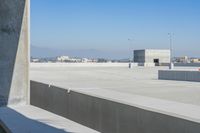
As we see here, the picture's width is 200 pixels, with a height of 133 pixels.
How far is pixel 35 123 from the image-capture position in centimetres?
977

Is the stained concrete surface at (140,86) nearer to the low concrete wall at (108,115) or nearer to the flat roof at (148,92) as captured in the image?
the flat roof at (148,92)

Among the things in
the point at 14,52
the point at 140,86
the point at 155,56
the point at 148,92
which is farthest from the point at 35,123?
the point at 155,56

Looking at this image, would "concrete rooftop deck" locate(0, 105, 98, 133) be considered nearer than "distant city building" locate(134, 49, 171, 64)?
Yes

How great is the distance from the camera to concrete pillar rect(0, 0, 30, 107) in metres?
13.0

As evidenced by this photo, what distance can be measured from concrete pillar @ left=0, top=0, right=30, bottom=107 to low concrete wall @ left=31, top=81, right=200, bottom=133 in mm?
990

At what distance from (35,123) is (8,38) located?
4.32 metres

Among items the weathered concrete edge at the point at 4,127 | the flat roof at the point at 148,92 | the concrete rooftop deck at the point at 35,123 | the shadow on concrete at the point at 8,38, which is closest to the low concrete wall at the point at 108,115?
the flat roof at the point at 148,92

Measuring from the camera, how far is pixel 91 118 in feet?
32.4

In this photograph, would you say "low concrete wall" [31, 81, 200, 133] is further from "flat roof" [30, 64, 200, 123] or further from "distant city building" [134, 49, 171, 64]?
"distant city building" [134, 49, 171, 64]

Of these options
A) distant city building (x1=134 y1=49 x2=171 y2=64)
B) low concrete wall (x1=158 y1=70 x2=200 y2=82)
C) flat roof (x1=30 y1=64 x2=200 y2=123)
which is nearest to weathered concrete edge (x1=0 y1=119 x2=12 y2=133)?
flat roof (x1=30 y1=64 x2=200 y2=123)

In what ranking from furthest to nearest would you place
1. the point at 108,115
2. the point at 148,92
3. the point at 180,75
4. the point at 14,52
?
the point at 180,75 < the point at 148,92 < the point at 14,52 < the point at 108,115

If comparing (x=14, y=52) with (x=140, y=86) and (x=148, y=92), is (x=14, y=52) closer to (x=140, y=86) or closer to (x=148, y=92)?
(x=148, y=92)

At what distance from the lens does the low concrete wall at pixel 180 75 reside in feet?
94.1

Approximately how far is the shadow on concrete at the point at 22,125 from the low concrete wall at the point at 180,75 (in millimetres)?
19530
